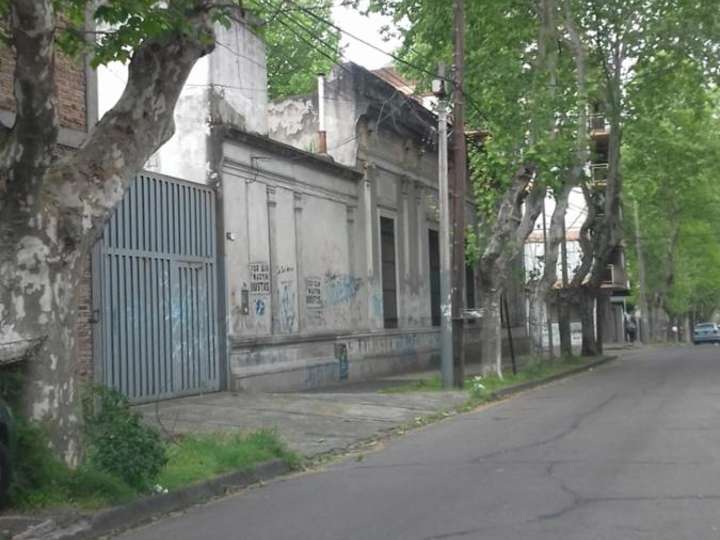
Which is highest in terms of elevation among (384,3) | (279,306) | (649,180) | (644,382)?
(384,3)

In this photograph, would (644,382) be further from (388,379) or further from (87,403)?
(87,403)

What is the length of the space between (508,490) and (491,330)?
12.7 meters

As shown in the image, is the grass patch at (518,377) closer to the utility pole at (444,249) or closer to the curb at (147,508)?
the utility pole at (444,249)

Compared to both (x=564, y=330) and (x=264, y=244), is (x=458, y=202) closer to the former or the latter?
(x=264, y=244)

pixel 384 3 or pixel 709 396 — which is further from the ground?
pixel 384 3

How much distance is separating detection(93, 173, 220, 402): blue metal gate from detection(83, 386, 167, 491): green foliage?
17.8 ft

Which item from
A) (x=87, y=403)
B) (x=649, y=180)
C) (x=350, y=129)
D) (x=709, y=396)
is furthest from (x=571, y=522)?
(x=649, y=180)

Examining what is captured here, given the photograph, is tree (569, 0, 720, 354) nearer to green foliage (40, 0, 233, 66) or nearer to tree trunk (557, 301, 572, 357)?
tree trunk (557, 301, 572, 357)

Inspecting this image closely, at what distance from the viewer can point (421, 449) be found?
11.2 meters

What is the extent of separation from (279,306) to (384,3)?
9.83 meters

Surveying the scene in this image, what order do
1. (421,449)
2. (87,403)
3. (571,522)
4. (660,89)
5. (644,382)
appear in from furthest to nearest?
(660,89), (644,382), (421,449), (87,403), (571,522)

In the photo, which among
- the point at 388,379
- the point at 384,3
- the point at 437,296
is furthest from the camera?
the point at 437,296

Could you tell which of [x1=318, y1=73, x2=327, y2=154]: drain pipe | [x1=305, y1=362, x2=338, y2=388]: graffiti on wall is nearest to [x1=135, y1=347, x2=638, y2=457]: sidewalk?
[x1=305, y1=362, x2=338, y2=388]: graffiti on wall

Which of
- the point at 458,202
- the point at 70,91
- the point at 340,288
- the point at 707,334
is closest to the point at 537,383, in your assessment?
the point at 340,288
